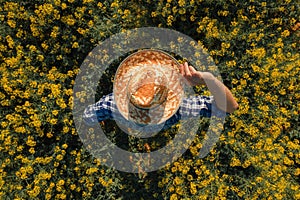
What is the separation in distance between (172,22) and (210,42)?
23.7 inches

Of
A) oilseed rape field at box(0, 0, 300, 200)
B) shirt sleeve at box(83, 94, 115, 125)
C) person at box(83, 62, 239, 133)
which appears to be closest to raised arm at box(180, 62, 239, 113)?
person at box(83, 62, 239, 133)

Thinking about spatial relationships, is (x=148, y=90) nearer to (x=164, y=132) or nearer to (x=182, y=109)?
(x=182, y=109)

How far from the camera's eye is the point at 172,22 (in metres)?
4.34

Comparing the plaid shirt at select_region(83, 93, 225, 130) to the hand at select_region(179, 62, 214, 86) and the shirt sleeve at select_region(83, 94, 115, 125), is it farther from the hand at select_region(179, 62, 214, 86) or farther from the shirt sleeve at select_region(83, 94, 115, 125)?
the hand at select_region(179, 62, 214, 86)

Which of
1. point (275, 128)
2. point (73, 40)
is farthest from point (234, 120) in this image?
point (73, 40)

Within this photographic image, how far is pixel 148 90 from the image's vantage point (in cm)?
207

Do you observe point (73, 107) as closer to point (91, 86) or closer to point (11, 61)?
point (91, 86)

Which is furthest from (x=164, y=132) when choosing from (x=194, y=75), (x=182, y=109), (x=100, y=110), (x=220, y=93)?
(x=194, y=75)

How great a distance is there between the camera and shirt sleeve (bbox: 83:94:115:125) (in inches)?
127

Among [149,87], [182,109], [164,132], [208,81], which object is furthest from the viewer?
[164,132]

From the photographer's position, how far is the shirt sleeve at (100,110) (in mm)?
3215

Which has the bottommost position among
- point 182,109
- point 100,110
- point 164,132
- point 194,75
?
point 164,132

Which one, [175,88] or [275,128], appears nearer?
[175,88]

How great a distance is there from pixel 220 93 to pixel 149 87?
883 mm
